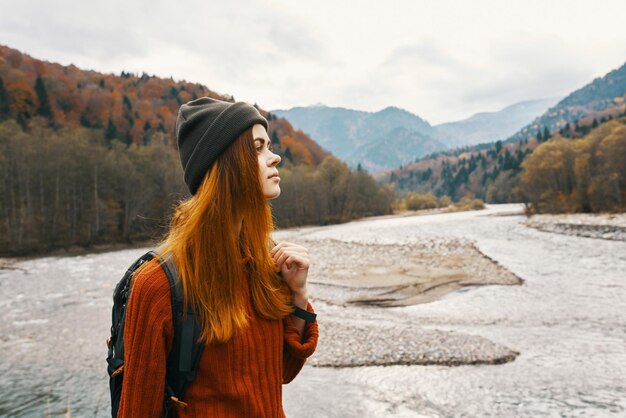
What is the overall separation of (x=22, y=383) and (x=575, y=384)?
1155 centimetres

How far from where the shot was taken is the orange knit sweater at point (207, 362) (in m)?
1.33

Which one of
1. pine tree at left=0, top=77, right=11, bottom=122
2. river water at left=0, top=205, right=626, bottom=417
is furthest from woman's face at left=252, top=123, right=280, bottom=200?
pine tree at left=0, top=77, right=11, bottom=122

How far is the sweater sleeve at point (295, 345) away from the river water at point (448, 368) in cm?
631

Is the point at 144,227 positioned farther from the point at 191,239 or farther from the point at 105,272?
the point at 191,239

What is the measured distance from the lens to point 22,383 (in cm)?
890

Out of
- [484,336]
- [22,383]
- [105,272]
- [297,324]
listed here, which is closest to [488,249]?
[484,336]

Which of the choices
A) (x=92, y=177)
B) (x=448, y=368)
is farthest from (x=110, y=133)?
(x=448, y=368)

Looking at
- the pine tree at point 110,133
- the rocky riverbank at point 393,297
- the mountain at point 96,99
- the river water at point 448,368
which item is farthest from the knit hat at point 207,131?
the pine tree at point 110,133

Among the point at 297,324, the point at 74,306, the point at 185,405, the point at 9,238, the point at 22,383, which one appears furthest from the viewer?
the point at 9,238

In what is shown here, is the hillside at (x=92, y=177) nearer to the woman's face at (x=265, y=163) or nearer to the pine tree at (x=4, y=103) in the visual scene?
the pine tree at (x=4, y=103)

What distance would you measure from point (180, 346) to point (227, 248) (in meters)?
0.38

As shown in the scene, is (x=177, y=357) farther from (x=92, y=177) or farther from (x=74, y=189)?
(x=92, y=177)

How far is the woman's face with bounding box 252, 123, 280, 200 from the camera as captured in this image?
5.40 feet

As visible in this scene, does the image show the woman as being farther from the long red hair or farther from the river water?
the river water
